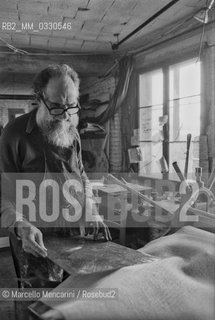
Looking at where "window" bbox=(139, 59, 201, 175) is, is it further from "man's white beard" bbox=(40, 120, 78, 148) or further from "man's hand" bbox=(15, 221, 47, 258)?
"man's hand" bbox=(15, 221, 47, 258)

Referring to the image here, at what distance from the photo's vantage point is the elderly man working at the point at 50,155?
120cm

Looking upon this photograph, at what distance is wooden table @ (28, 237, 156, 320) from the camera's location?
0.68 metres

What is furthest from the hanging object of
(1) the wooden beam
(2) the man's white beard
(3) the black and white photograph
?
(2) the man's white beard

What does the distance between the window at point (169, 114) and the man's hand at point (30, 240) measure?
0.72 m

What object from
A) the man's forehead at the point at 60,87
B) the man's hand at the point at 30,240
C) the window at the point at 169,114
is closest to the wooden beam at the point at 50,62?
the man's forehead at the point at 60,87

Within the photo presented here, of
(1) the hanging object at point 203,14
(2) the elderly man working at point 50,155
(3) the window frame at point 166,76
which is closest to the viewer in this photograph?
(2) the elderly man working at point 50,155

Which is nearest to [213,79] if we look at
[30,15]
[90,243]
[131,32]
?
[131,32]

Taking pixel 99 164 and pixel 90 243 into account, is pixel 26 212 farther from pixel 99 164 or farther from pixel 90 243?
pixel 99 164

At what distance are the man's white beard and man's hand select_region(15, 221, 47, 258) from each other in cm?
37

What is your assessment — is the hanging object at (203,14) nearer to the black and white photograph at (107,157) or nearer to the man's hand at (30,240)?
the black and white photograph at (107,157)

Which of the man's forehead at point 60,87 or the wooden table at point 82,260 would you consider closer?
the wooden table at point 82,260

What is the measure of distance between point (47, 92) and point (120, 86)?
48 cm

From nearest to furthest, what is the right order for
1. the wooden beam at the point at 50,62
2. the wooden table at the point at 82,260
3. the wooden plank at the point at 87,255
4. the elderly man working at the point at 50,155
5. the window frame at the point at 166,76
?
the wooden table at the point at 82,260 → the wooden plank at the point at 87,255 → the elderly man working at the point at 50,155 → the wooden beam at the point at 50,62 → the window frame at the point at 166,76

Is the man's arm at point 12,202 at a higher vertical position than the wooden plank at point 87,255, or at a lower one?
higher
